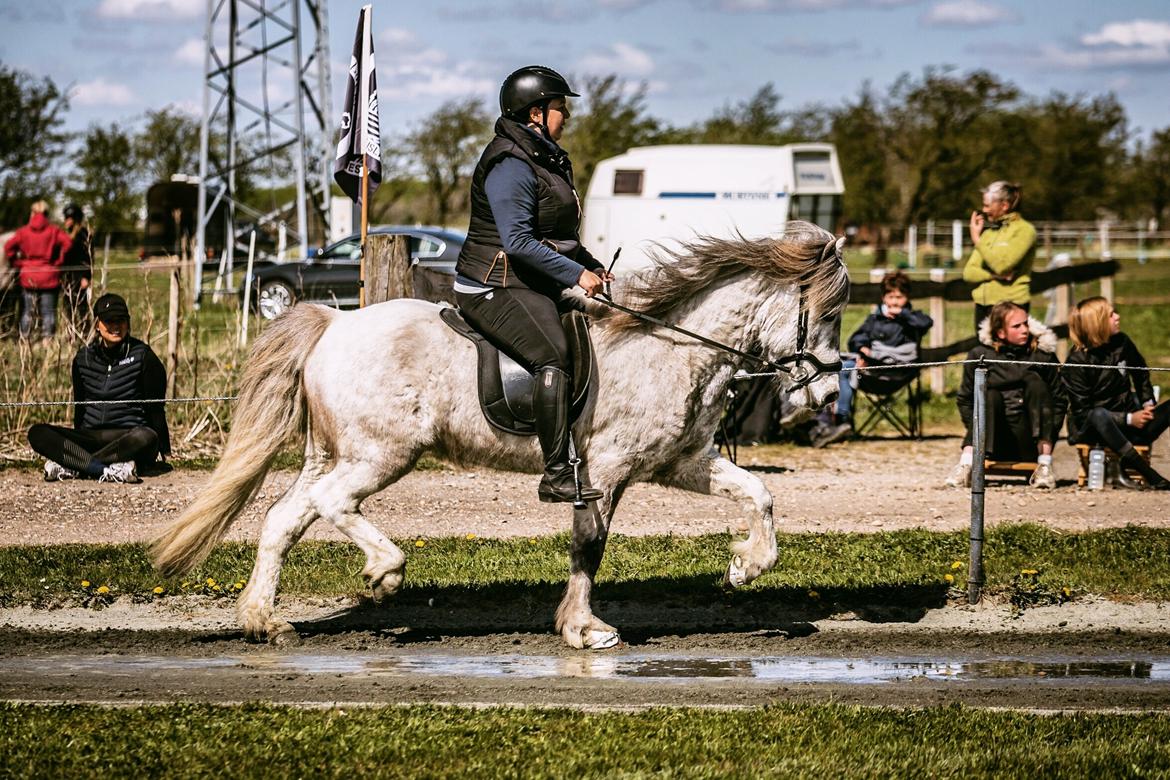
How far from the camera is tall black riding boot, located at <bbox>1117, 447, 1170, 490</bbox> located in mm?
11312

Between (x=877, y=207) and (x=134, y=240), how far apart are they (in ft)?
100

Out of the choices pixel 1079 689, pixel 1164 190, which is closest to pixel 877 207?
pixel 1164 190

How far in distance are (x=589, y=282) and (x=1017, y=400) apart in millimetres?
6558

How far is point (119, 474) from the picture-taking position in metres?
11.2

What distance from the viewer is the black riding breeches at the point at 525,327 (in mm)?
6562

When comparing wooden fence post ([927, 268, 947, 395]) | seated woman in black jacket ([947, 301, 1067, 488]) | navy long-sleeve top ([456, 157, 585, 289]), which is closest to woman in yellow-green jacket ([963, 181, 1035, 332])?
seated woman in black jacket ([947, 301, 1067, 488])

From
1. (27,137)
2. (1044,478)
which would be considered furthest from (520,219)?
(27,137)

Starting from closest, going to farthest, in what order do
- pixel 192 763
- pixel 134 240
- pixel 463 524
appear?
pixel 192 763 → pixel 463 524 → pixel 134 240

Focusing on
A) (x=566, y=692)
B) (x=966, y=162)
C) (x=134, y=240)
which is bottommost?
(x=566, y=692)

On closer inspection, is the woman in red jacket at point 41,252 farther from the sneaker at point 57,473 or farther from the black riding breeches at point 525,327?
the black riding breeches at point 525,327

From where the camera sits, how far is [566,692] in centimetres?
595

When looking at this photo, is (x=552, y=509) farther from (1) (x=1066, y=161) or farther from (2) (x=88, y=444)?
(1) (x=1066, y=161)

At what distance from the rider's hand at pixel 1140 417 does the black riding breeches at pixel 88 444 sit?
841 centimetres

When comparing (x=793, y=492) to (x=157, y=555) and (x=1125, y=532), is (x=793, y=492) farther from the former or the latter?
(x=157, y=555)
